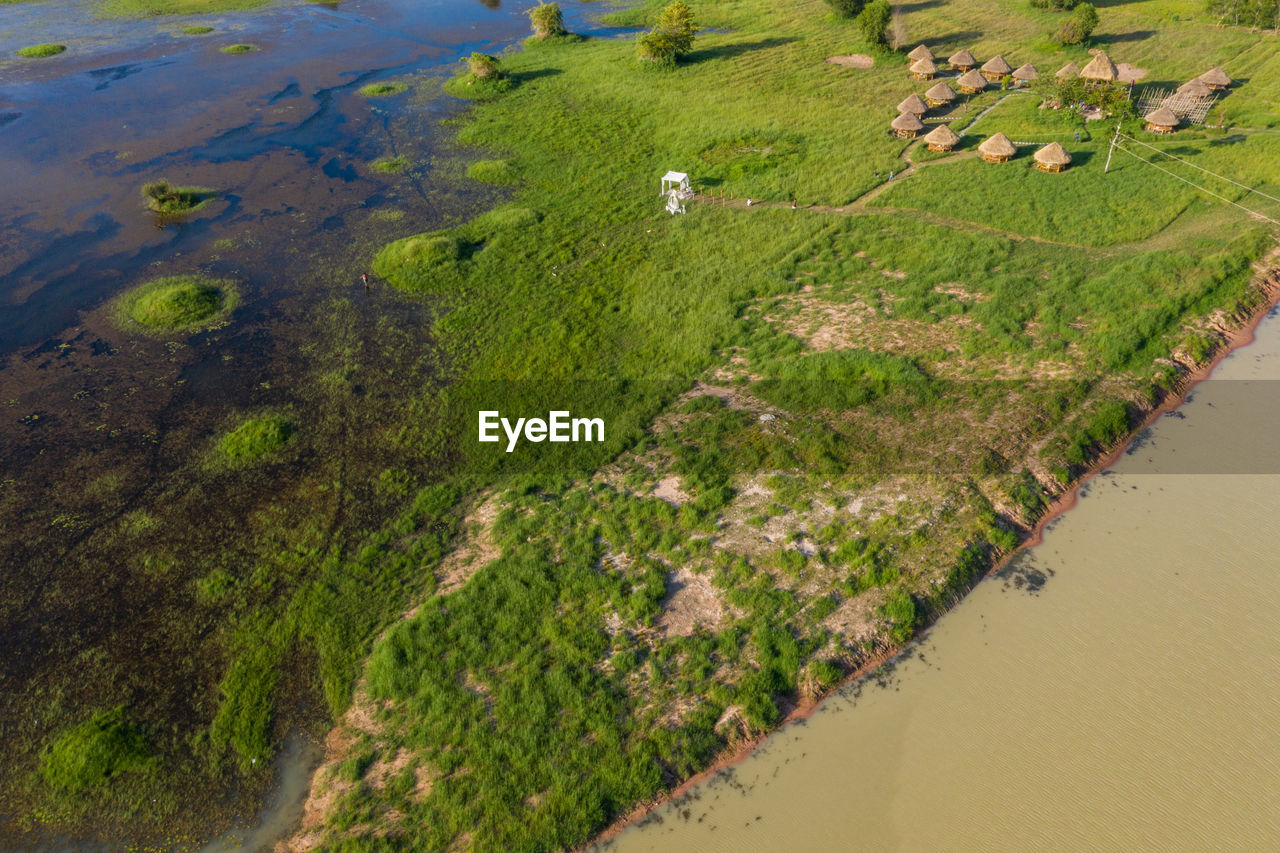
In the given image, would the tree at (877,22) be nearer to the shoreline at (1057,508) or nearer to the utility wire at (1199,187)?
the utility wire at (1199,187)

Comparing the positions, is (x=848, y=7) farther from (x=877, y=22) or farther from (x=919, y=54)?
(x=919, y=54)

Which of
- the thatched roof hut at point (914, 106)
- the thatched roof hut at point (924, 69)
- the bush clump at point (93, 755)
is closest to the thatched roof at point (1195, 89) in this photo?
the thatched roof hut at point (914, 106)

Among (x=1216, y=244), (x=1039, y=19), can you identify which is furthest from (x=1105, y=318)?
(x=1039, y=19)

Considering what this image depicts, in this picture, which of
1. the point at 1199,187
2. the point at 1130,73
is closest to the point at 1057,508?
the point at 1199,187

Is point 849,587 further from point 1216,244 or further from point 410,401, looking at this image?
point 1216,244

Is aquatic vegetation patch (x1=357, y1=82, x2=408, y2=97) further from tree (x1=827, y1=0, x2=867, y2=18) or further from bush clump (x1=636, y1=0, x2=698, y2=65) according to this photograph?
tree (x1=827, y1=0, x2=867, y2=18)
